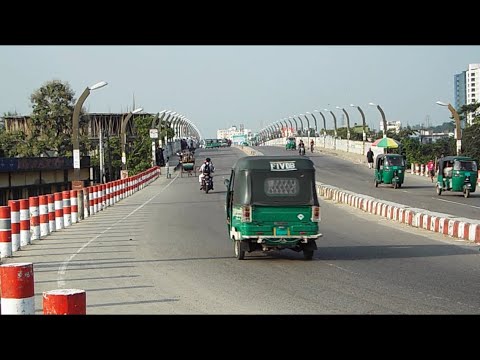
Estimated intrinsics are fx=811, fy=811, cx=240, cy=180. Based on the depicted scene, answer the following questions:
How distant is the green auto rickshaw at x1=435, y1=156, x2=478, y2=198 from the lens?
39.5 metres

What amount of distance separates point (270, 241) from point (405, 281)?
3.77 meters

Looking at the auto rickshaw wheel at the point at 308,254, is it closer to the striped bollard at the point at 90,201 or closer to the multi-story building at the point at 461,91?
→ the striped bollard at the point at 90,201

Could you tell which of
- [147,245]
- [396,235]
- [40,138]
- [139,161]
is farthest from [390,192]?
[139,161]

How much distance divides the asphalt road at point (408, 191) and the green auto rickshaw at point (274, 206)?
42.5ft

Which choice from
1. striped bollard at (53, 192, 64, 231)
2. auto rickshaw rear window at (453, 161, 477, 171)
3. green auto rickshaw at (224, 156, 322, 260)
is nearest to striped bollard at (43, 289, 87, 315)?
green auto rickshaw at (224, 156, 322, 260)

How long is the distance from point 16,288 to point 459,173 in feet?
111

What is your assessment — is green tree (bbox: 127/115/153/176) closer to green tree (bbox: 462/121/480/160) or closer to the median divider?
green tree (bbox: 462/121/480/160)

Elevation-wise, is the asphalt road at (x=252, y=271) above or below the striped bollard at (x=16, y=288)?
below

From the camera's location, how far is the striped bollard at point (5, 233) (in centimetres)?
1762

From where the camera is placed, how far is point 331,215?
98.7ft

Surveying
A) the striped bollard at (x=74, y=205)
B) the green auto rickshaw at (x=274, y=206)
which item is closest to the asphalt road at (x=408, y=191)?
the green auto rickshaw at (x=274, y=206)

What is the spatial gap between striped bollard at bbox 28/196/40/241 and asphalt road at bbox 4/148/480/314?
391 mm
